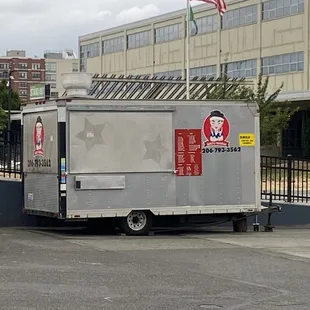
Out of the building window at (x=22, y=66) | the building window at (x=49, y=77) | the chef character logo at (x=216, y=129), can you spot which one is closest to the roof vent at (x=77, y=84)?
the chef character logo at (x=216, y=129)

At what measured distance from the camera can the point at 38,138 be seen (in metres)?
15.8

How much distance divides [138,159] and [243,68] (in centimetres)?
4961

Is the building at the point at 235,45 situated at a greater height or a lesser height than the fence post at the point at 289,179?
greater

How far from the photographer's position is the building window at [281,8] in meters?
57.2

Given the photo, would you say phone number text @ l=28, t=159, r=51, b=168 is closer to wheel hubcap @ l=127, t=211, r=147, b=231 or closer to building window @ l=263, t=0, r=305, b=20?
wheel hubcap @ l=127, t=211, r=147, b=231

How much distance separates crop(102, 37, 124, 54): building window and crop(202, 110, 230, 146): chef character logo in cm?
6609

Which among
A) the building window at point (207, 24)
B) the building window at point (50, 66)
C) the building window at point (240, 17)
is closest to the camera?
the building window at point (240, 17)

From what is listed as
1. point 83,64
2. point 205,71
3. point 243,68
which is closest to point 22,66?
point 83,64

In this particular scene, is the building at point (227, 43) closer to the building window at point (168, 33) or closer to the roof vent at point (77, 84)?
the building window at point (168, 33)

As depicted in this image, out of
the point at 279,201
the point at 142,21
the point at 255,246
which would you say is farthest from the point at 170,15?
the point at 255,246

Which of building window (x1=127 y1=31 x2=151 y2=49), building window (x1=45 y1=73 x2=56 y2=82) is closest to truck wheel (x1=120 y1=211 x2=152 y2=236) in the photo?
building window (x1=127 y1=31 x2=151 y2=49)

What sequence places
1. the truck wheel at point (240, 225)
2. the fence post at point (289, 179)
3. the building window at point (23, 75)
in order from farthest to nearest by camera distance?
the building window at point (23, 75)
the fence post at point (289, 179)
the truck wheel at point (240, 225)

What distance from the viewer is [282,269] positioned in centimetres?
1130

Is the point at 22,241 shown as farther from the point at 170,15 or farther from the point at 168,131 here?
the point at 170,15
